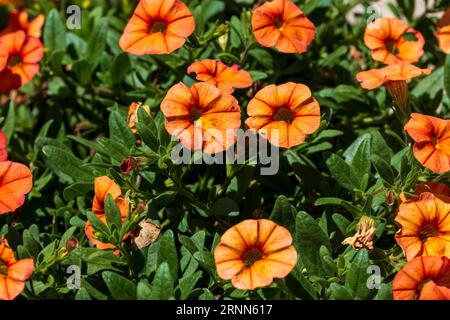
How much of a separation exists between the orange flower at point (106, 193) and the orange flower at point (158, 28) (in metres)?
0.48

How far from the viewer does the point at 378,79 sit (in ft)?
8.05

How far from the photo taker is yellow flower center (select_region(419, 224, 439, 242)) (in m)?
2.12

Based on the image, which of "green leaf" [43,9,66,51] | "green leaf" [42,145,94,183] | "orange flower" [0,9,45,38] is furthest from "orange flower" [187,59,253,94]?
"orange flower" [0,9,45,38]

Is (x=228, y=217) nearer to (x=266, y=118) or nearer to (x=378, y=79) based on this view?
(x=266, y=118)

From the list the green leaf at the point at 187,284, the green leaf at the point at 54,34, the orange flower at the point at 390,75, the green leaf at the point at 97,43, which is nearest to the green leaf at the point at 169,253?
the green leaf at the point at 187,284

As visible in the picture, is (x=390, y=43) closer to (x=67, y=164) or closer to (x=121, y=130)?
(x=121, y=130)

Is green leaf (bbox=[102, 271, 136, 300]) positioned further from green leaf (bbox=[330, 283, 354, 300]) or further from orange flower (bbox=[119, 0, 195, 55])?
orange flower (bbox=[119, 0, 195, 55])

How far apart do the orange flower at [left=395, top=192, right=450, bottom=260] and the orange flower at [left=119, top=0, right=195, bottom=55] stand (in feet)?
3.15

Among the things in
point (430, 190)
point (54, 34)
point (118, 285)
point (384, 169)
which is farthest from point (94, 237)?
point (54, 34)

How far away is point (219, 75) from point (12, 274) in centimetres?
94

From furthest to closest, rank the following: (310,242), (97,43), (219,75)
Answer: (97,43), (219,75), (310,242)

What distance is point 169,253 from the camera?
218 cm
